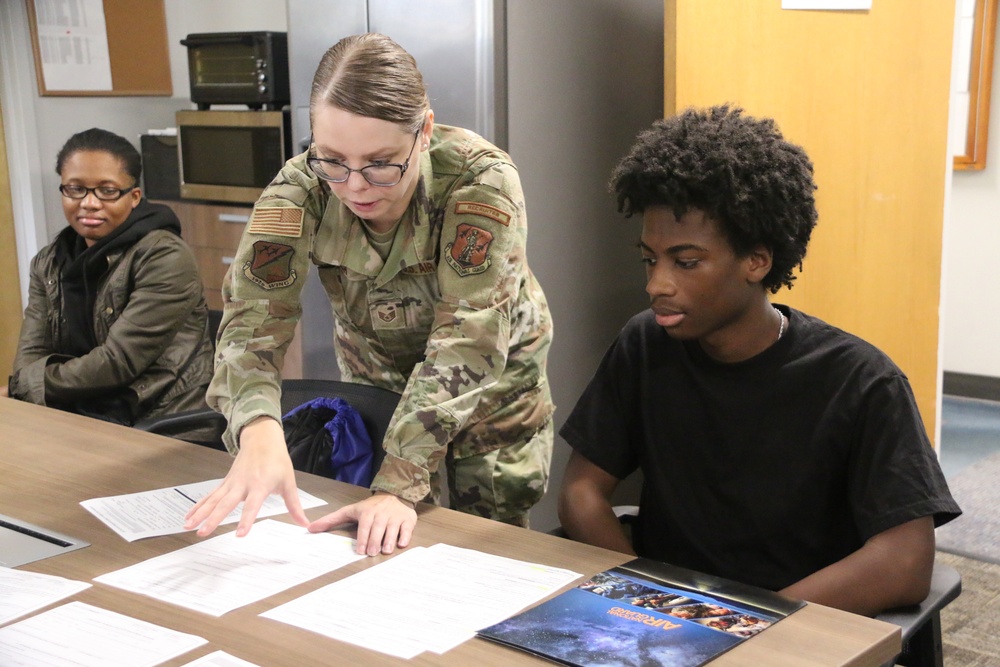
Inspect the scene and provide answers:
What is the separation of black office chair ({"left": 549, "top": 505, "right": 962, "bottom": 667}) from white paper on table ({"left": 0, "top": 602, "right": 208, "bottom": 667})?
786 mm

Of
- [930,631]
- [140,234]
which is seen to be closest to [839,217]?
[930,631]

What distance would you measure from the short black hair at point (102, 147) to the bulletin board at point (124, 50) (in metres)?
2.08

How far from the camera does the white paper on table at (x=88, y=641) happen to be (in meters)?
0.98

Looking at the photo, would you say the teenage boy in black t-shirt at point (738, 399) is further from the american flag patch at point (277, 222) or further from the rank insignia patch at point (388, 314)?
the american flag patch at point (277, 222)

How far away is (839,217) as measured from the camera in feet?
8.60

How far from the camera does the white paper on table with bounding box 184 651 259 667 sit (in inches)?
38.1

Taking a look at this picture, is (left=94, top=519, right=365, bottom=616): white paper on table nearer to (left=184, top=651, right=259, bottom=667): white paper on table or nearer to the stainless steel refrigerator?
(left=184, top=651, right=259, bottom=667): white paper on table

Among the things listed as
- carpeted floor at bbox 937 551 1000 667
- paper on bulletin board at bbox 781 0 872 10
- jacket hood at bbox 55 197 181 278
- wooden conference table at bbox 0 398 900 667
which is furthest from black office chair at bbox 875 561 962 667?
jacket hood at bbox 55 197 181 278

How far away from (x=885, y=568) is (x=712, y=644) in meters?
0.32

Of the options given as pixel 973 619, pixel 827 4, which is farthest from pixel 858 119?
pixel 973 619

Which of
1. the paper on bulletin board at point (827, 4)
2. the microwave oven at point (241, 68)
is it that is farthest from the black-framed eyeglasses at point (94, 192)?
the paper on bulletin board at point (827, 4)

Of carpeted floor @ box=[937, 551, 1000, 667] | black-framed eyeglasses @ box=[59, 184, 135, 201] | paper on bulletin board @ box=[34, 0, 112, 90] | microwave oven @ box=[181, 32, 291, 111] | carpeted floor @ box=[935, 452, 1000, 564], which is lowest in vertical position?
carpeted floor @ box=[935, 452, 1000, 564]

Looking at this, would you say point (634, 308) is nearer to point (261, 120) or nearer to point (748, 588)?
point (261, 120)

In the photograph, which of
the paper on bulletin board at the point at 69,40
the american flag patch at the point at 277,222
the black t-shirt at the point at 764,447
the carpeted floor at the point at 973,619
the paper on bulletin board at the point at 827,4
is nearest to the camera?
the black t-shirt at the point at 764,447
